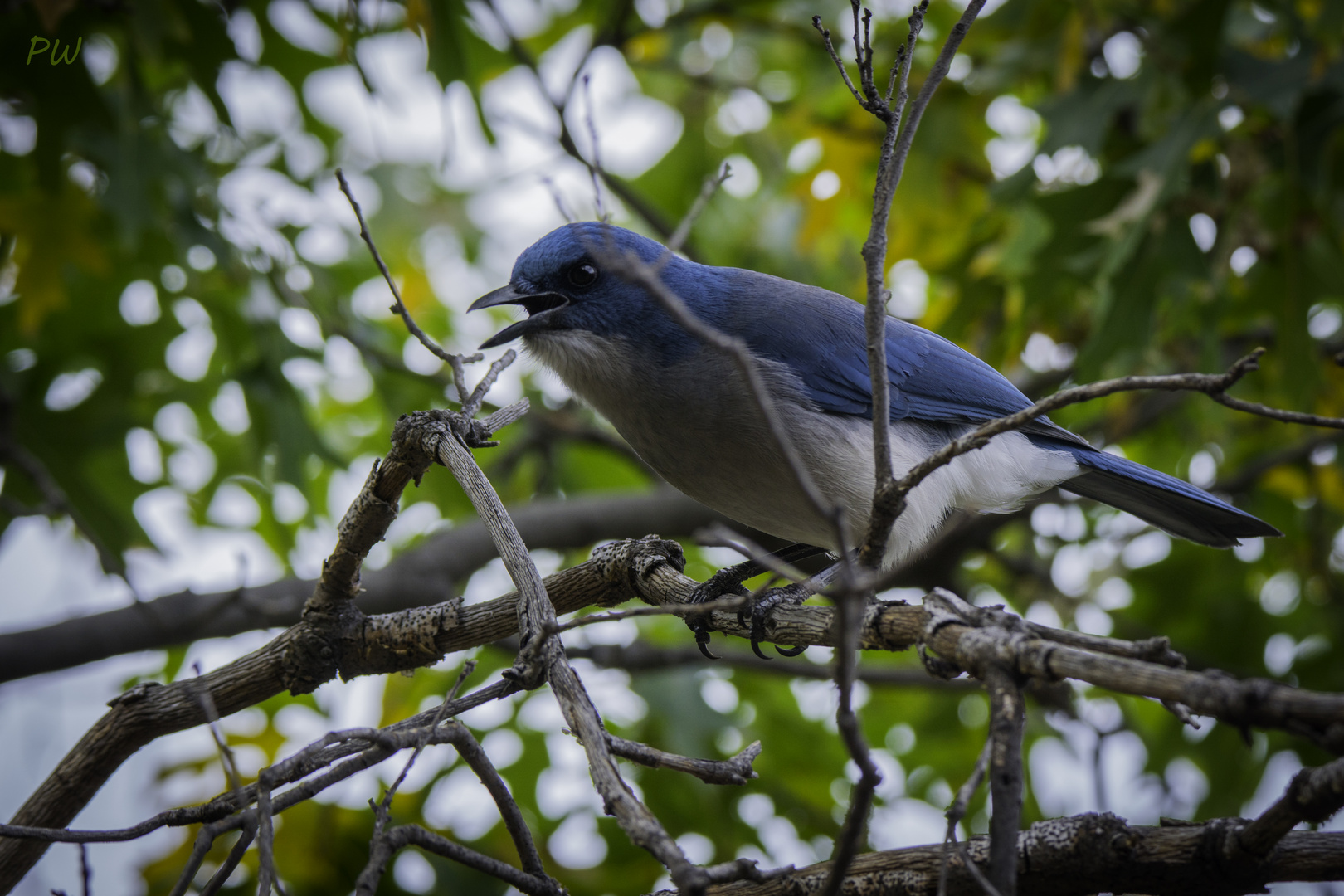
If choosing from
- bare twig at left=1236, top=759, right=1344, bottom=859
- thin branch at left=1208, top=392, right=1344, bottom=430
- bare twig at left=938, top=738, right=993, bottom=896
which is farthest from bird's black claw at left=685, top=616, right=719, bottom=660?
thin branch at left=1208, top=392, right=1344, bottom=430

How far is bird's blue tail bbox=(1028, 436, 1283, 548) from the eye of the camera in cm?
333

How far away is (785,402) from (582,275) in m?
0.80

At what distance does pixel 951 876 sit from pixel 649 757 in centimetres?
60

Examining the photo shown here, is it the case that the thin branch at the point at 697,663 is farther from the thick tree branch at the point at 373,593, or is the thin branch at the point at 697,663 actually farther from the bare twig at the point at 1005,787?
the bare twig at the point at 1005,787

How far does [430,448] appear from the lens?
7.57 ft

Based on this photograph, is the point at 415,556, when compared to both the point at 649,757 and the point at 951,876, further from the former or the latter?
the point at 951,876

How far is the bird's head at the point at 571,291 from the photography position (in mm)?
3359

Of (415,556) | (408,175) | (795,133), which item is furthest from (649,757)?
(408,175)

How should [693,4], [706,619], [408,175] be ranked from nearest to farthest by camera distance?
[706,619] → [693,4] → [408,175]

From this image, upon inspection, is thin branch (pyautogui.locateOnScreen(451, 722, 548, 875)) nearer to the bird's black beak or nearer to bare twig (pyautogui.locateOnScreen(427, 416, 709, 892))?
bare twig (pyautogui.locateOnScreen(427, 416, 709, 892))

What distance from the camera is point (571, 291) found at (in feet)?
11.3

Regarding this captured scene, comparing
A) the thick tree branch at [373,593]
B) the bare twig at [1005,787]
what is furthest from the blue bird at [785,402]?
the bare twig at [1005,787]

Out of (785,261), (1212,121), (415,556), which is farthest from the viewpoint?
(785,261)

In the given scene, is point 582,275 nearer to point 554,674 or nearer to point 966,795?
point 554,674
